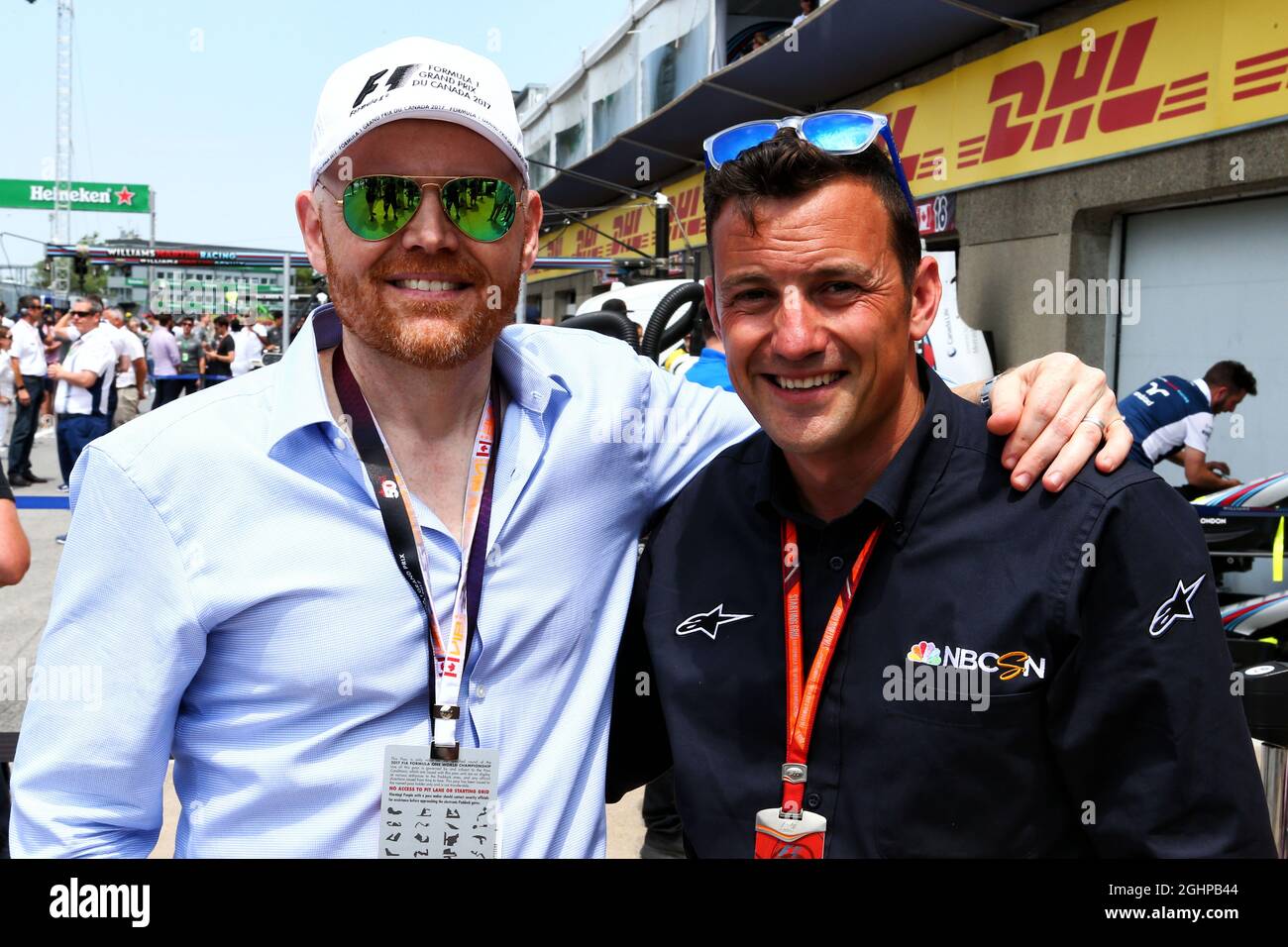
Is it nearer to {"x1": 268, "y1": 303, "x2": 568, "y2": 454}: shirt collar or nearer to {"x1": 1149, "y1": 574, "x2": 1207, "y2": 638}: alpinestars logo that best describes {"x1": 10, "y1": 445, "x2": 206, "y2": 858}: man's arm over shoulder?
{"x1": 268, "y1": 303, "x2": 568, "y2": 454}: shirt collar

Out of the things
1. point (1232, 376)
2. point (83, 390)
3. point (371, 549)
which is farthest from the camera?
point (83, 390)

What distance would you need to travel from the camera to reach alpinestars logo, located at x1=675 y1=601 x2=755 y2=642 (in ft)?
6.25

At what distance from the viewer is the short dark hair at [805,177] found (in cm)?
186

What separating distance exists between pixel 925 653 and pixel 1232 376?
7.05m

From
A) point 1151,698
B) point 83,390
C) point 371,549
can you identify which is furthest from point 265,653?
point 83,390

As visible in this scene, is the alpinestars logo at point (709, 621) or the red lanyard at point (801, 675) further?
the alpinestars logo at point (709, 621)

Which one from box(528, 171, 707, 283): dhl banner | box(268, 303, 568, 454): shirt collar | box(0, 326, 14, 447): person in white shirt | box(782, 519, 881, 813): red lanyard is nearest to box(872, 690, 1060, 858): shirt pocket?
box(782, 519, 881, 813): red lanyard

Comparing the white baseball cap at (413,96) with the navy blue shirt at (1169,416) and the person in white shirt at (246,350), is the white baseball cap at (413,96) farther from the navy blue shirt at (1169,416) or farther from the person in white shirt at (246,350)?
the person in white shirt at (246,350)

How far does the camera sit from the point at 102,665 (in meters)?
1.73

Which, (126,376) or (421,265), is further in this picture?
(126,376)

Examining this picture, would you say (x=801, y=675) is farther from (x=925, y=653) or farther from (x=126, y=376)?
(x=126, y=376)

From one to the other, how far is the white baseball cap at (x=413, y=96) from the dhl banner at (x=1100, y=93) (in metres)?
7.11

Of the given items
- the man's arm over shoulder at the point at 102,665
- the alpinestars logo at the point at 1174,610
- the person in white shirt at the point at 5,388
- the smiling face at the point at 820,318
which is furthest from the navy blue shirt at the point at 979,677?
the person in white shirt at the point at 5,388

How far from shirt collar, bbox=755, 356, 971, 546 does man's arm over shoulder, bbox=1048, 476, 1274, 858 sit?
275 mm
